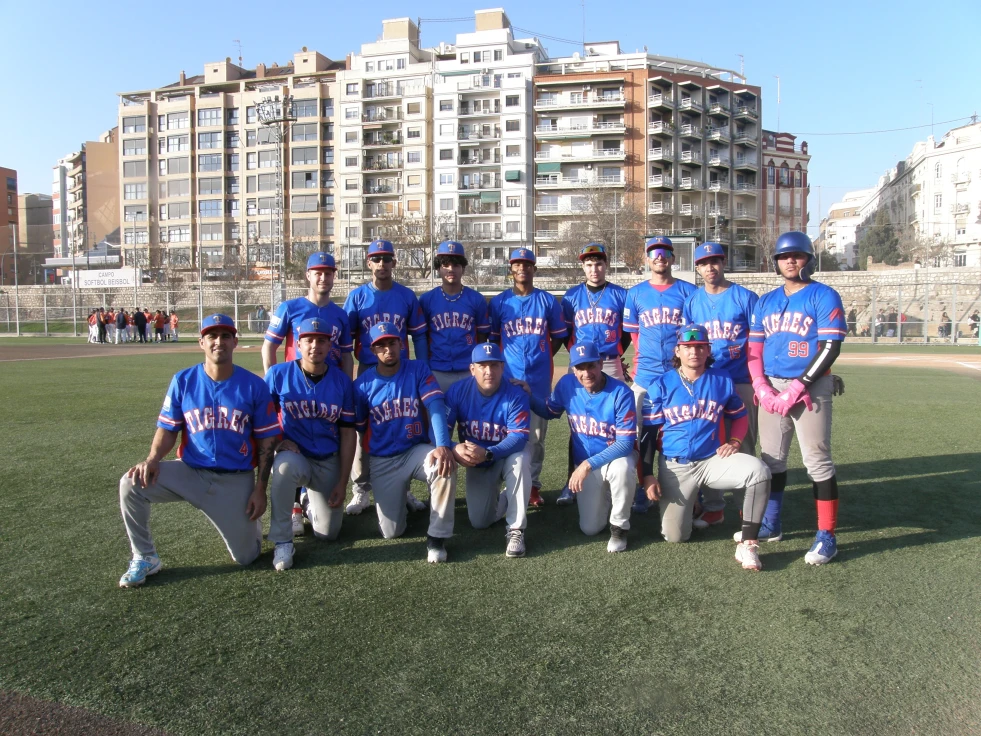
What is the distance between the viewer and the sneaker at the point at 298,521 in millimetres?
5312

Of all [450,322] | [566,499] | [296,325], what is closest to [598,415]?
[566,499]

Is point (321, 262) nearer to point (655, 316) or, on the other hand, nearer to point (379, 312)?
point (379, 312)

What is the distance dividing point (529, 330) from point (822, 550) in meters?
2.73

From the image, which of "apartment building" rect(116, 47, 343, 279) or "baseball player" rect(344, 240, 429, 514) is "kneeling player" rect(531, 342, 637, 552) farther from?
"apartment building" rect(116, 47, 343, 279)

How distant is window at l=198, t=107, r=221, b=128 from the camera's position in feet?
247

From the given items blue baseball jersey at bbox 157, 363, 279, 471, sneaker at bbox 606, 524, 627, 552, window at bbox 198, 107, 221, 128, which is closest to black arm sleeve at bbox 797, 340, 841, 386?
sneaker at bbox 606, 524, 627, 552

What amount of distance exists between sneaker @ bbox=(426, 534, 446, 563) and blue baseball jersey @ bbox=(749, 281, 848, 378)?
2485mm

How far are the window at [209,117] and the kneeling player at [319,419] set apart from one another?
3105 inches

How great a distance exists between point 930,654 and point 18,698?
3949 mm

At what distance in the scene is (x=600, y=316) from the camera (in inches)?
239

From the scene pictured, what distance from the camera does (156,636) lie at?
141 inches

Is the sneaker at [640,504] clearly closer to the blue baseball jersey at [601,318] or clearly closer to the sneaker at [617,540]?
the sneaker at [617,540]

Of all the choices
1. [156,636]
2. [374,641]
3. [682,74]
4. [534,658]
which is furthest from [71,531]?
[682,74]

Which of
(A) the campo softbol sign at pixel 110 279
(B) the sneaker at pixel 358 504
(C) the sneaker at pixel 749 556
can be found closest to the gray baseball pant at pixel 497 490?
(B) the sneaker at pixel 358 504
